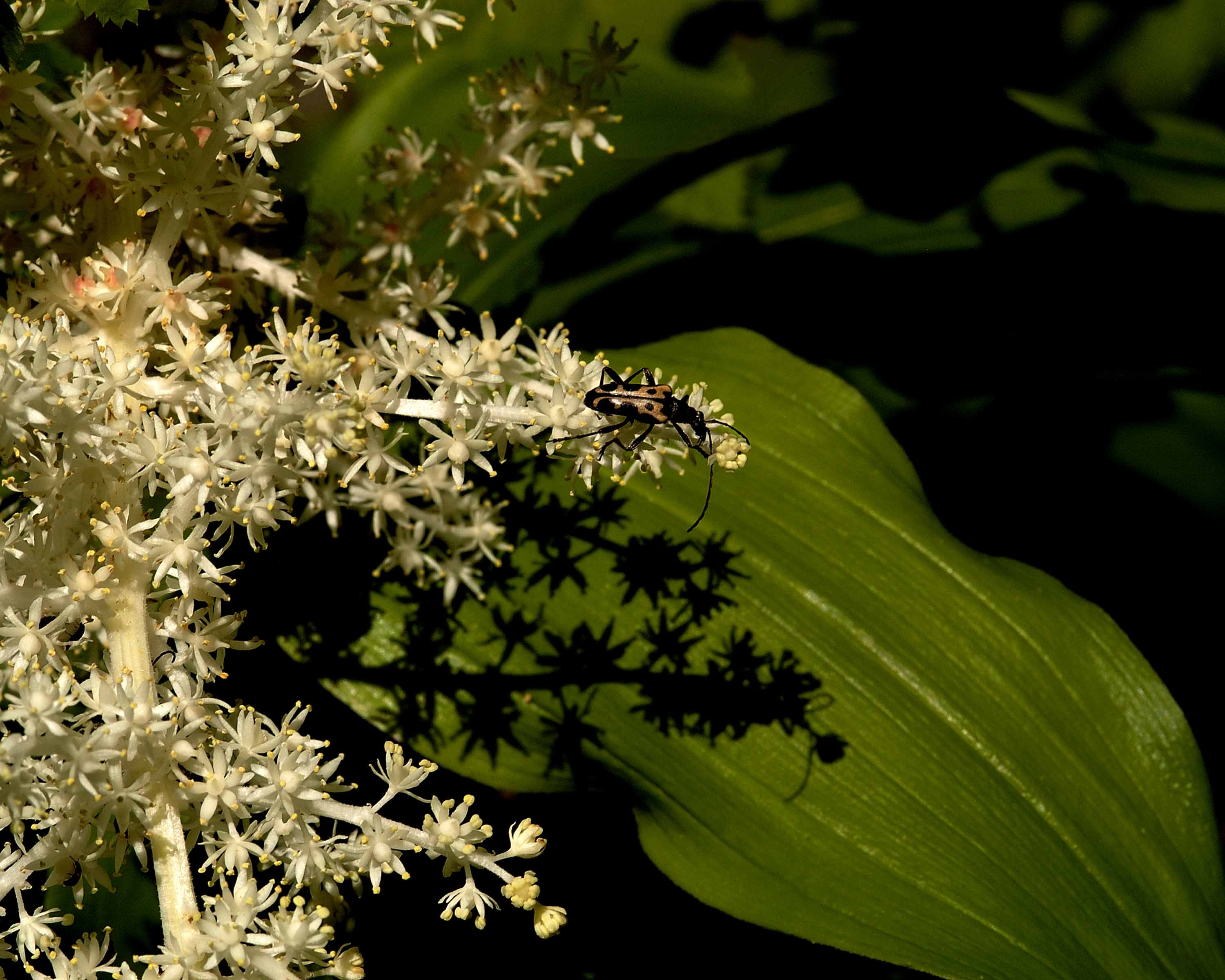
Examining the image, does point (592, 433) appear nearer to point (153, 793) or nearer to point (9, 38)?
point (153, 793)

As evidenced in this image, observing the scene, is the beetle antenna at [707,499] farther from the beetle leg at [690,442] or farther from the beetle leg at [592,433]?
the beetle leg at [592,433]

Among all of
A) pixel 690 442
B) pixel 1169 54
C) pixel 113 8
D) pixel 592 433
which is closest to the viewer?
pixel 113 8

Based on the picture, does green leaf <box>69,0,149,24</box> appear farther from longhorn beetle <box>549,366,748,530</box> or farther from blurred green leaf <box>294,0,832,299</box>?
blurred green leaf <box>294,0,832,299</box>

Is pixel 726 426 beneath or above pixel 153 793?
above

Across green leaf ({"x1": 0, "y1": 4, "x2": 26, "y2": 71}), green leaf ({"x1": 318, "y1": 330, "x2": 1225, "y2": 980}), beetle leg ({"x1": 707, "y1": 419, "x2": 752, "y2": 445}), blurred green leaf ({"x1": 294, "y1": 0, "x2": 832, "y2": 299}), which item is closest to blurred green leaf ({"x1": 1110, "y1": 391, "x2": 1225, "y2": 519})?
green leaf ({"x1": 318, "y1": 330, "x2": 1225, "y2": 980})

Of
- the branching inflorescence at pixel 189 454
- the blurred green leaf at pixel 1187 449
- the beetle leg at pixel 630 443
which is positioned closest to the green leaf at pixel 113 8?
the branching inflorescence at pixel 189 454

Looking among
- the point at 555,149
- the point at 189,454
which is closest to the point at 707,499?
the point at 189,454
